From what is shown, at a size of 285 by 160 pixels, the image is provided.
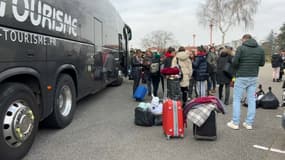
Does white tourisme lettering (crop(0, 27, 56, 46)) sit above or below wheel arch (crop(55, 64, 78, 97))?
above

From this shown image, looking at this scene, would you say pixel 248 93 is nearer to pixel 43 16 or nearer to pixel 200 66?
pixel 200 66

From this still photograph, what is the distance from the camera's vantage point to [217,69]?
754 centimetres

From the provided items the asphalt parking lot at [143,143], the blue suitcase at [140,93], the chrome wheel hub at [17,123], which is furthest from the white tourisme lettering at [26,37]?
the blue suitcase at [140,93]

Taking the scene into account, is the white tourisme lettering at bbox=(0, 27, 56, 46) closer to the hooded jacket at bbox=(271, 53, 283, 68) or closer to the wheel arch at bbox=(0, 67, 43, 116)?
the wheel arch at bbox=(0, 67, 43, 116)

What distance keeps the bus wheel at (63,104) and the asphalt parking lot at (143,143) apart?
0.56 ft

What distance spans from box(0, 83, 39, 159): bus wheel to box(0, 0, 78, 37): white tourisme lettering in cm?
90

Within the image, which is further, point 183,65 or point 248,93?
point 183,65

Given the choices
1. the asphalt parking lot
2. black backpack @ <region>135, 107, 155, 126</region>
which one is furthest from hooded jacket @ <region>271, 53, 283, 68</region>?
black backpack @ <region>135, 107, 155, 126</region>

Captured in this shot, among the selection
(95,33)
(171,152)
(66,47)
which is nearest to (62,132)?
(66,47)

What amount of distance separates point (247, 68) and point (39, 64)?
3.65 metres

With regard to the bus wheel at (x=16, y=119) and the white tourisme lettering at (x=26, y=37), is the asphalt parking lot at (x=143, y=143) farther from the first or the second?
the white tourisme lettering at (x=26, y=37)

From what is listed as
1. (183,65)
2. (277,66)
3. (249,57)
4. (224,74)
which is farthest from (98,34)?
(277,66)

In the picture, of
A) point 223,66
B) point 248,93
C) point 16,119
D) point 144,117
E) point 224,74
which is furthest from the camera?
point 223,66

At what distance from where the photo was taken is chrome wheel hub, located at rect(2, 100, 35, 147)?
9.61 ft
